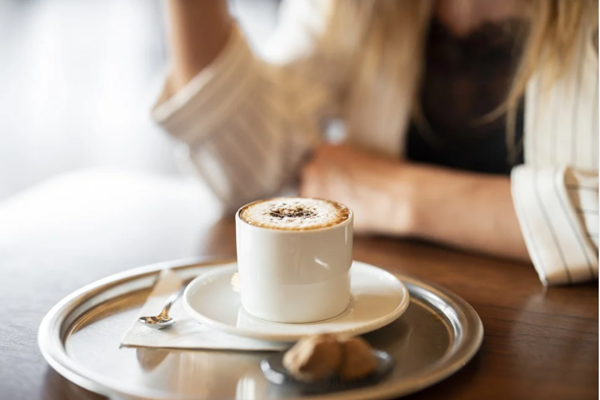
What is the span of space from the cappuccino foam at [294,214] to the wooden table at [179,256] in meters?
0.17

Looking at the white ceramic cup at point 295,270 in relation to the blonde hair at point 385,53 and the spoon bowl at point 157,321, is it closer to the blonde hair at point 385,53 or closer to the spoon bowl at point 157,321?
the spoon bowl at point 157,321

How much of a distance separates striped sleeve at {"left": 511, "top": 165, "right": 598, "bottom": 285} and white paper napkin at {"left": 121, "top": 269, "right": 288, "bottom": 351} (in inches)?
14.7

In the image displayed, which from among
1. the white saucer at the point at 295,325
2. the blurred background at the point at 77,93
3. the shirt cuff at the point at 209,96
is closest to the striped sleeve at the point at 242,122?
the shirt cuff at the point at 209,96

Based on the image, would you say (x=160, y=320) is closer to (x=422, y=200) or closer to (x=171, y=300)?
(x=171, y=300)

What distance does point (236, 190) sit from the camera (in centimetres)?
108

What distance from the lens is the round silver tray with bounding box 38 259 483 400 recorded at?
474 millimetres

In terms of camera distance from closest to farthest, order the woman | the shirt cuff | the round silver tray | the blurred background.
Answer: the round silver tray
the woman
the shirt cuff
the blurred background

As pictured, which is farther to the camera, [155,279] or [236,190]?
[236,190]

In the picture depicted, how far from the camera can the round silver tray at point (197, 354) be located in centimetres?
47

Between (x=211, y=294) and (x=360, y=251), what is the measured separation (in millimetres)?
287

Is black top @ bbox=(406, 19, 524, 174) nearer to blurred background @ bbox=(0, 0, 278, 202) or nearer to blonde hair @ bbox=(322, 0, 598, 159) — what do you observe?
blonde hair @ bbox=(322, 0, 598, 159)

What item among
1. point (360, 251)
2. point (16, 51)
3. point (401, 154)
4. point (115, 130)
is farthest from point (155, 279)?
point (16, 51)

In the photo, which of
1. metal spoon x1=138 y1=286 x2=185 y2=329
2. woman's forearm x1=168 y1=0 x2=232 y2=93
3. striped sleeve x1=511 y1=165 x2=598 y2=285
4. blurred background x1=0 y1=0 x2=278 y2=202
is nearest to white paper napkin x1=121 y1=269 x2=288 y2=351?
metal spoon x1=138 y1=286 x2=185 y2=329

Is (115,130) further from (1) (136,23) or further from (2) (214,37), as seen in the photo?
(2) (214,37)
